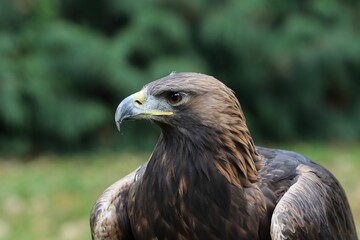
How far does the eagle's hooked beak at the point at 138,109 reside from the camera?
416 centimetres

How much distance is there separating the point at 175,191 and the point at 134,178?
0.52m

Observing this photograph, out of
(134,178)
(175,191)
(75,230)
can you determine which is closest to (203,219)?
(175,191)

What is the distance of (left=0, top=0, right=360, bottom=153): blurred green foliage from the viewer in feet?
38.7

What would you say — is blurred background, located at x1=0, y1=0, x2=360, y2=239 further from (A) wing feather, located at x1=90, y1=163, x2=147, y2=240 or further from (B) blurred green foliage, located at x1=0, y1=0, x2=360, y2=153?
(A) wing feather, located at x1=90, y1=163, x2=147, y2=240

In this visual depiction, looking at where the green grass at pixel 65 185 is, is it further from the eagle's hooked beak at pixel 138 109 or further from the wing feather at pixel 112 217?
the eagle's hooked beak at pixel 138 109

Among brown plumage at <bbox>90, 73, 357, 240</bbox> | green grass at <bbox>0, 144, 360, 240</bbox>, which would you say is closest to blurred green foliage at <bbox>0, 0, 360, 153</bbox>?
green grass at <bbox>0, 144, 360, 240</bbox>

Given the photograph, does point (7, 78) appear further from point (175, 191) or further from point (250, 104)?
point (175, 191)

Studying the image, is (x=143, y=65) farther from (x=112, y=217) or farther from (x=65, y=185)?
(x=112, y=217)

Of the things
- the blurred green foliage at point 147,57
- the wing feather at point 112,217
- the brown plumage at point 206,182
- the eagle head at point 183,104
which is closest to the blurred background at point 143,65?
the blurred green foliage at point 147,57

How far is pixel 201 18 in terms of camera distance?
12.2 metres

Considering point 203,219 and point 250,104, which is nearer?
point 203,219

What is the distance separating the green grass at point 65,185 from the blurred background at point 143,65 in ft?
0.26

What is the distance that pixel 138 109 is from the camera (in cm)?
420

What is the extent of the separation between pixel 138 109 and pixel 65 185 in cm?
554
